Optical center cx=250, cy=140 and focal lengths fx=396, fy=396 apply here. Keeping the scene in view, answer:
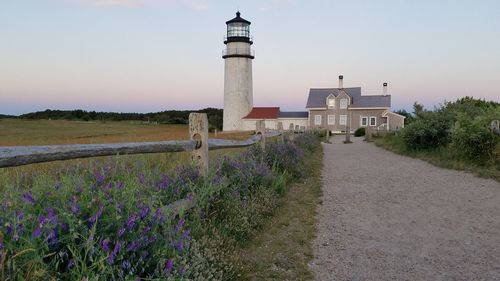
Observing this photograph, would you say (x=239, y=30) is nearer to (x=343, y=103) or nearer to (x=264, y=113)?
(x=264, y=113)

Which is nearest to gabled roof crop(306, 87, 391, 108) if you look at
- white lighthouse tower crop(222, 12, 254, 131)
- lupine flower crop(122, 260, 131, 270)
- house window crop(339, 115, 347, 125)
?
house window crop(339, 115, 347, 125)

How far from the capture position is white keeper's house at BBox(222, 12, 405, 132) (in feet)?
149

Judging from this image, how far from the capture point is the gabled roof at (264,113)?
2009 inches

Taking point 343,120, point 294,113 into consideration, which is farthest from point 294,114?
point 343,120

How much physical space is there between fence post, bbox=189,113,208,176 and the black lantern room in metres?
40.7

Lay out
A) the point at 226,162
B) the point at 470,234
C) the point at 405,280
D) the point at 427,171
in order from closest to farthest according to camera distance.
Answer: the point at 405,280, the point at 470,234, the point at 226,162, the point at 427,171

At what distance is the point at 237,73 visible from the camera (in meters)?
46.0

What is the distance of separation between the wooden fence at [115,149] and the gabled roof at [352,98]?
44987 mm

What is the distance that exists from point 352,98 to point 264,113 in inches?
456

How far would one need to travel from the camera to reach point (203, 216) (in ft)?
14.5

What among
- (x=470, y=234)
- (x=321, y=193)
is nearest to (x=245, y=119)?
(x=321, y=193)

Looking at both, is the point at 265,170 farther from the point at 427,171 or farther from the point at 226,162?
the point at 427,171

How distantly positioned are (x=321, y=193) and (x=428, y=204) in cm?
205

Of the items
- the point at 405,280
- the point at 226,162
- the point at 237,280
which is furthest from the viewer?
the point at 226,162
